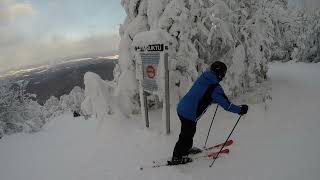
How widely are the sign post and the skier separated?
1465 mm

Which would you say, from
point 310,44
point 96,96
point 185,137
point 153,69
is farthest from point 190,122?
point 310,44

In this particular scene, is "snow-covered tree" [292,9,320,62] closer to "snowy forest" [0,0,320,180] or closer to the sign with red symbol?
"snowy forest" [0,0,320,180]

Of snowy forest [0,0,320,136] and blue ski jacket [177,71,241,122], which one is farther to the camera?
snowy forest [0,0,320,136]

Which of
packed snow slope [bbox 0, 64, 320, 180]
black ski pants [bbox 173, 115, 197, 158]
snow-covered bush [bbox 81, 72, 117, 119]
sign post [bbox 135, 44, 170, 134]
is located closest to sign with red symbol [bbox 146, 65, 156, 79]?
sign post [bbox 135, 44, 170, 134]

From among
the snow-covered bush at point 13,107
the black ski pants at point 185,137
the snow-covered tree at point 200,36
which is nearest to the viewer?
the black ski pants at point 185,137

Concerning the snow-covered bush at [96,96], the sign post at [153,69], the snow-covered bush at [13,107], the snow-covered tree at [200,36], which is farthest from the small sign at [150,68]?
the snow-covered bush at [13,107]

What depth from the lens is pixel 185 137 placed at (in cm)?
592

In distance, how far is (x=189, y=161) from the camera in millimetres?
6156

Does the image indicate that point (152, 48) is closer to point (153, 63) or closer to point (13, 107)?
point (153, 63)

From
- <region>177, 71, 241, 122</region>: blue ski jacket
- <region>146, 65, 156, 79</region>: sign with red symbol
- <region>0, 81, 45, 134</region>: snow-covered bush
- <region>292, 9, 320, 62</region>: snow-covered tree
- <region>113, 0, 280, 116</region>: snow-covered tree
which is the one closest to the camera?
<region>177, 71, 241, 122</region>: blue ski jacket

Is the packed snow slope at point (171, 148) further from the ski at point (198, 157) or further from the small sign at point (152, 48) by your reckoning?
the small sign at point (152, 48)

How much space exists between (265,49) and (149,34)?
A: 5367 millimetres

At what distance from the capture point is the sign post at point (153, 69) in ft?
23.2

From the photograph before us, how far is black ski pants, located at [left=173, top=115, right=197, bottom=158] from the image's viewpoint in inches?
231
